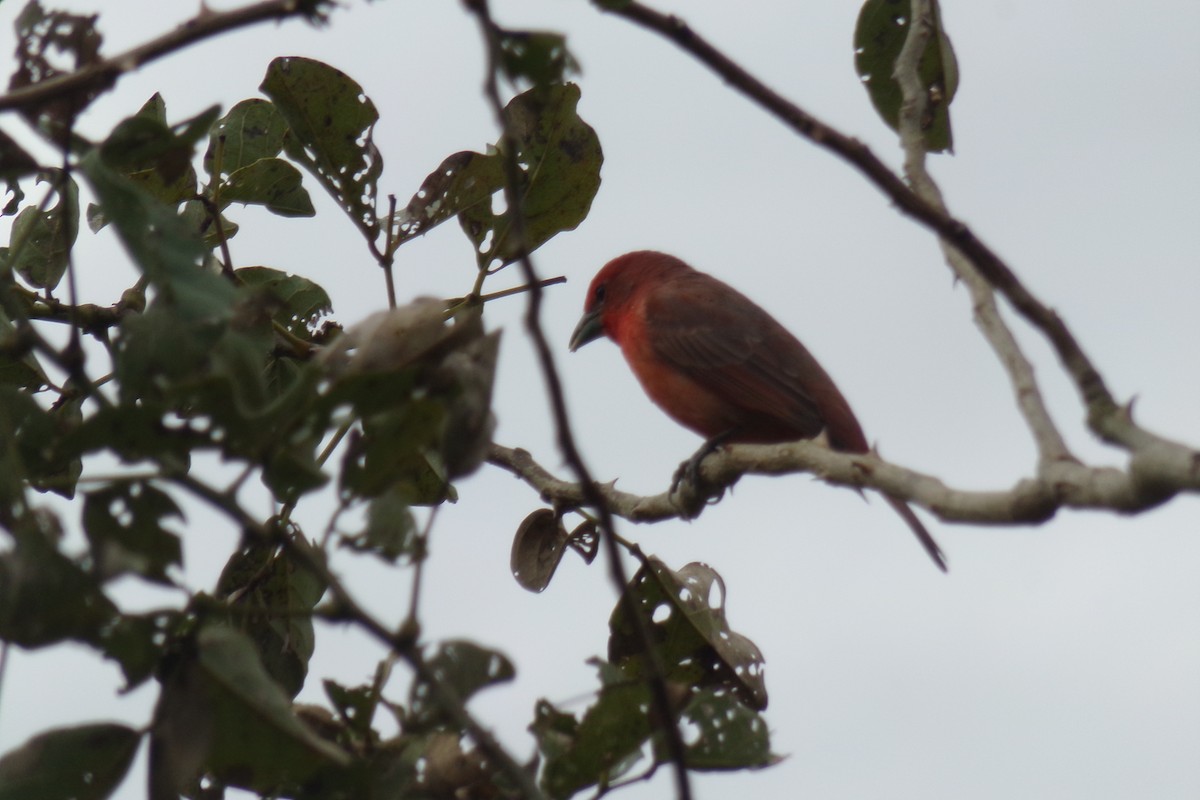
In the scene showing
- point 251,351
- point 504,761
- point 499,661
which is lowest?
point 504,761

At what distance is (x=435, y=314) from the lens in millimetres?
1972

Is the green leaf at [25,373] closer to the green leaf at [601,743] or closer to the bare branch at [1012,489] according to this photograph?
the bare branch at [1012,489]

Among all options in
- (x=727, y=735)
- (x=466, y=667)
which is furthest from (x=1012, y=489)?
(x=466, y=667)

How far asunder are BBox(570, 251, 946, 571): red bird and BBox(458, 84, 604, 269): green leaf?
2.12m

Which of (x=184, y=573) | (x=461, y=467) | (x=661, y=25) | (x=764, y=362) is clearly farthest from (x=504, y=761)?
(x=764, y=362)

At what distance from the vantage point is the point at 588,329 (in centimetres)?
849

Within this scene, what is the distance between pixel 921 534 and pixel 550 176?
2.88 metres

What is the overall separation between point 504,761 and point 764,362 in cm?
556

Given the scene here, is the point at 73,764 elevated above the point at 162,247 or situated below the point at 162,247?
below

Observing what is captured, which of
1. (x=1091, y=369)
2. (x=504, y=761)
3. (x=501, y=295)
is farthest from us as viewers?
(x=501, y=295)

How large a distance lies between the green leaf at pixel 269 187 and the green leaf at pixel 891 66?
5.24 feet

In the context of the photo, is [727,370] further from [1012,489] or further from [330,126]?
[1012,489]

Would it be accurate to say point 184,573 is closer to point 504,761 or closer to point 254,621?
point 504,761

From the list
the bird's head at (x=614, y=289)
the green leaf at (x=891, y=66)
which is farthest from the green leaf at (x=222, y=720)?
the bird's head at (x=614, y=289)
